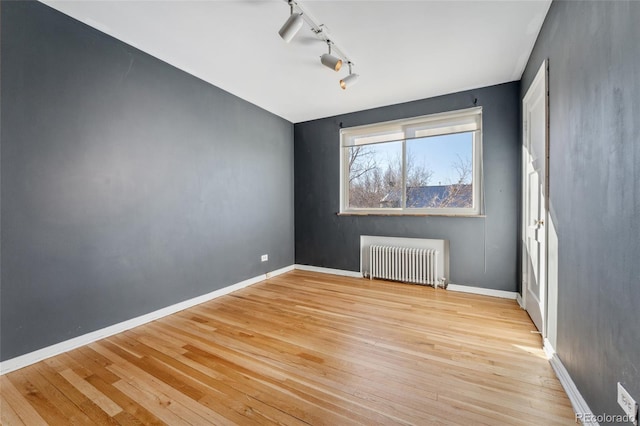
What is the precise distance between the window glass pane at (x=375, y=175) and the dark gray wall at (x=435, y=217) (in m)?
0.27

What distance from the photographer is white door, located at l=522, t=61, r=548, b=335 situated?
6.85 ft

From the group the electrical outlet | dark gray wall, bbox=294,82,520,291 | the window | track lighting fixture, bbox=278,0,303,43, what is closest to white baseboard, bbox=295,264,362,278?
dark gray wall, bbox=294,82,520,291

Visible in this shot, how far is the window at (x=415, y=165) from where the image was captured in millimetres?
3508

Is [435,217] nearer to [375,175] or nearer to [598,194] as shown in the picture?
[375,175]

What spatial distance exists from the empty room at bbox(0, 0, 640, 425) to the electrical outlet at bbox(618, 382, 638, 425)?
1 cm

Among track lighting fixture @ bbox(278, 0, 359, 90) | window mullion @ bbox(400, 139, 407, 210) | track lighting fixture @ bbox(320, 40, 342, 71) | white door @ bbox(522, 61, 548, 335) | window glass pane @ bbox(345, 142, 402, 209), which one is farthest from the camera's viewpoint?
window glass pane @ bbox(345, 142, 402, 209)

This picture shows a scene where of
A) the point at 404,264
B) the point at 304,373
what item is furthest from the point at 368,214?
the point at 304,373

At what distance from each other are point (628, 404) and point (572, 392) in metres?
0.61

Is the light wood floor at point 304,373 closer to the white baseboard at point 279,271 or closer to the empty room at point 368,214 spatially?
the empty room at point 368,214

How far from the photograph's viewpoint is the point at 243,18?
2105 millimetres

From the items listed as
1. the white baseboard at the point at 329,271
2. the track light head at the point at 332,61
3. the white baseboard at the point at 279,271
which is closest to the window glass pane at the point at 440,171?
the white baseboard at the point at 329,271

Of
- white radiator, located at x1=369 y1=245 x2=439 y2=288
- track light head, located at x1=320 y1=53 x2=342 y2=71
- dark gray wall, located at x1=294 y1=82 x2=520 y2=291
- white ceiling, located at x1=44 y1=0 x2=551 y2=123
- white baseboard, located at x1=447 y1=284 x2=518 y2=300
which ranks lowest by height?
white baseboard, located at x1=447 y1=284 x2=518 y2=300

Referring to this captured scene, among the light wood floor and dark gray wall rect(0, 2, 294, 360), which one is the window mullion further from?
dark gray wall rect(0, 2, 294, 360)

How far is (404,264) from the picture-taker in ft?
12.3
